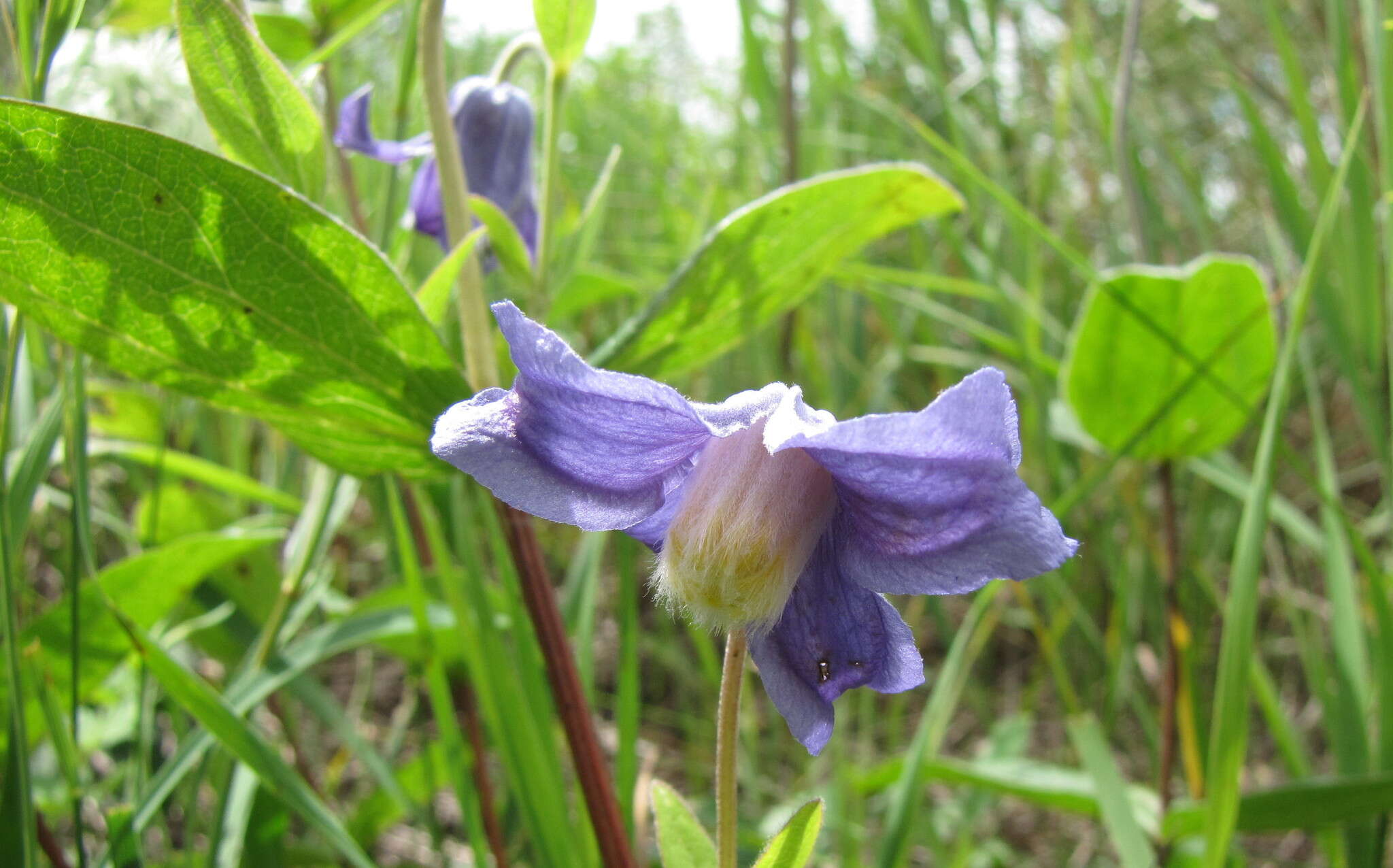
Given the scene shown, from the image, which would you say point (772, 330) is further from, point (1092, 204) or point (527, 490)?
point (527, 490)

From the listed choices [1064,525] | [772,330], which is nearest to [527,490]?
[1064,525]

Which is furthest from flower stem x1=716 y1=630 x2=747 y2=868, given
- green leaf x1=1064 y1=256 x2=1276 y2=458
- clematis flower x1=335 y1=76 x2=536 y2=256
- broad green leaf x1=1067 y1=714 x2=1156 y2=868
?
green leaf x1=1064 y1=256 x2=1276 y2=458

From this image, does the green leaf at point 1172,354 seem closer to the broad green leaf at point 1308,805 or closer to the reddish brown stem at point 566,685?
the broad green leaf at point 1308,805

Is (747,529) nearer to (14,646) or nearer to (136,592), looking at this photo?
(14,646)

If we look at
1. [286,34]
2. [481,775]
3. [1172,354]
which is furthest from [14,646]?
[1172,354]

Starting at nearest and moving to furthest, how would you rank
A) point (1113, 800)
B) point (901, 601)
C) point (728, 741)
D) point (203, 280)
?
point (728, 741) → point (203, 280) → point (1113, 800) → point (901, 601)

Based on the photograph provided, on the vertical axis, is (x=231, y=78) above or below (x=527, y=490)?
above

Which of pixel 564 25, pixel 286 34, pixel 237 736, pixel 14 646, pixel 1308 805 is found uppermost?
pixel 286 34

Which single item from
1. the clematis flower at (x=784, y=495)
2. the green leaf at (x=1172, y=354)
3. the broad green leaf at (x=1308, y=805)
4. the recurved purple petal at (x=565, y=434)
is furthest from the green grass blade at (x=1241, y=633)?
the recurved purple petal at (x=565, y=434)
